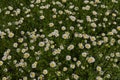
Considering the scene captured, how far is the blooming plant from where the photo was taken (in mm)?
5637

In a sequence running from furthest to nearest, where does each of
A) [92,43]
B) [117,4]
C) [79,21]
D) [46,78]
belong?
[117,4] → [79,21] → [92,43] → [46,78]

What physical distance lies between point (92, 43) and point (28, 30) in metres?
1.20

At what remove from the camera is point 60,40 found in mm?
6016

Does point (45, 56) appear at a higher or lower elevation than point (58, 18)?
lower

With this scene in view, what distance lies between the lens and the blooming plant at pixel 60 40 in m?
5.64

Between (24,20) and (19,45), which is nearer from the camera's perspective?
(19,45)

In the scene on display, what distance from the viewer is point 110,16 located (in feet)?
21.6

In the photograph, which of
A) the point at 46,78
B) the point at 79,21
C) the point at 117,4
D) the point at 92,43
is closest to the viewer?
the point at 46,78

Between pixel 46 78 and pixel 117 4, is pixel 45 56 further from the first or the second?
pixel 117 4

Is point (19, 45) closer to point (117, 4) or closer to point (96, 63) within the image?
point (96, 63)

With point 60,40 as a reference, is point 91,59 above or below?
below

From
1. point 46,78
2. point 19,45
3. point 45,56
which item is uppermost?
point 19,45

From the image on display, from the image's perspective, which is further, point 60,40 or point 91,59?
point 60,40

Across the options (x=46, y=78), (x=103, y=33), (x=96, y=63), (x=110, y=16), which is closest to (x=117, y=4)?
(x=110, y=16)
